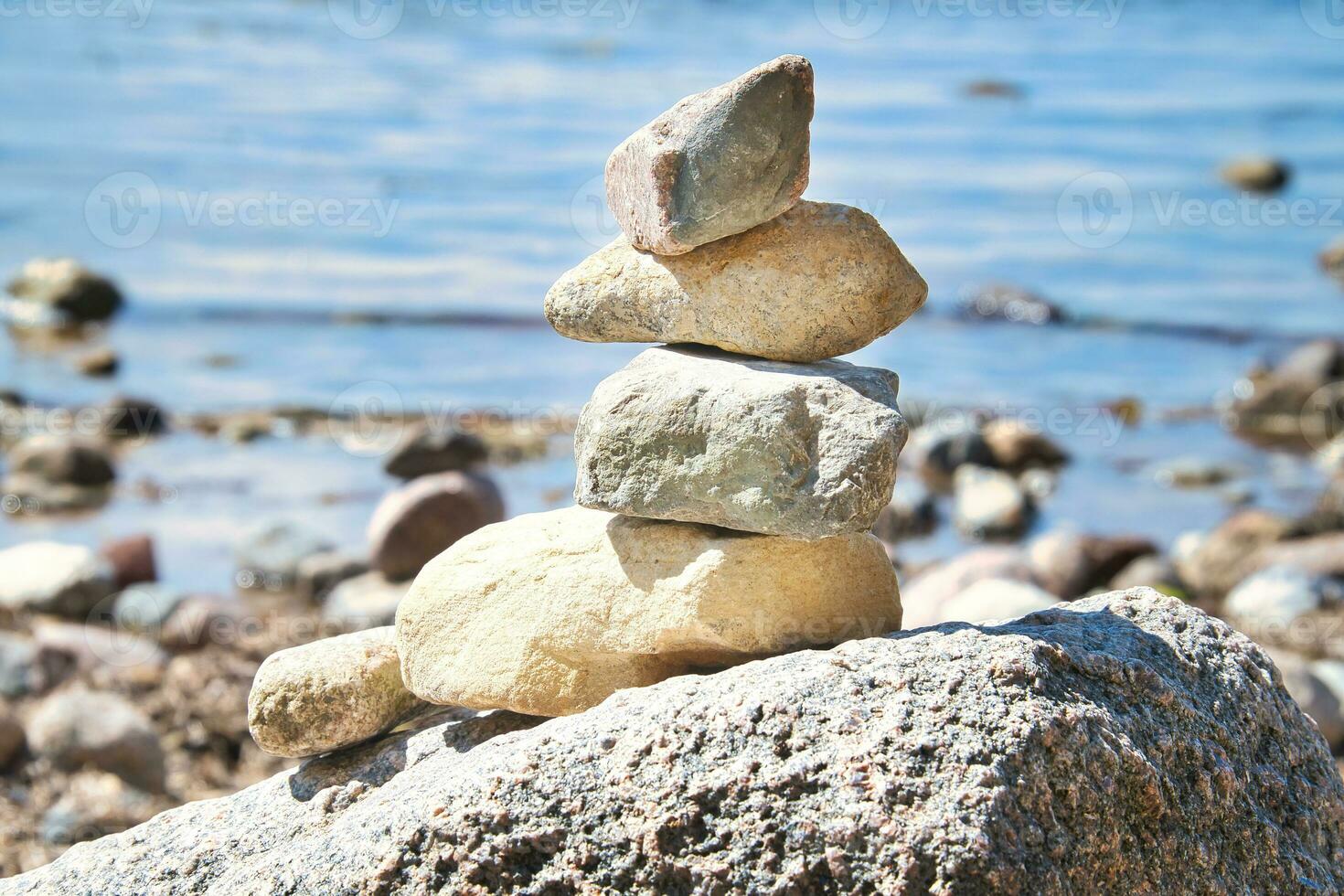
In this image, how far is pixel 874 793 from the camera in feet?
8.83

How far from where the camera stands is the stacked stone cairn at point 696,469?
126 inches

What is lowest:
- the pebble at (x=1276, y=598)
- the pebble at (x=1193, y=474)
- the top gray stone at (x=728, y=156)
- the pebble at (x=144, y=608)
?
the pebble at (x=1193, y=474)

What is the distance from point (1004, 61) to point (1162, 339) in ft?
41.7

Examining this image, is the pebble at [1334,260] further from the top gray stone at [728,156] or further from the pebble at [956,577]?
the top gray stone at [728,156]

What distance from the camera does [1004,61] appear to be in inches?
1042

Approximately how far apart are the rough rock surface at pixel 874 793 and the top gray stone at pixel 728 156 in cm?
103

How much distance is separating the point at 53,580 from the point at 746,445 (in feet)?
22.7

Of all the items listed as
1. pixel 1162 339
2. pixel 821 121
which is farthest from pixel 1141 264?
pixel 821 121

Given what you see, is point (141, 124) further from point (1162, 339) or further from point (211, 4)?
point (1162, 339)

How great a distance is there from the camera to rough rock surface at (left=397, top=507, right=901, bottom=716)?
130 inches

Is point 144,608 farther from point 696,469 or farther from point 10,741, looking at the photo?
point 696,469

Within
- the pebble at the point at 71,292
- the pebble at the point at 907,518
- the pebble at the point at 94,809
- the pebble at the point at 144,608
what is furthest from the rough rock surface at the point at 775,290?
the pebble at the point at 71,292

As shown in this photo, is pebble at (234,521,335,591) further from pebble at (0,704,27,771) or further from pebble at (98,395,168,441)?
pebble at (98,395,168,441)

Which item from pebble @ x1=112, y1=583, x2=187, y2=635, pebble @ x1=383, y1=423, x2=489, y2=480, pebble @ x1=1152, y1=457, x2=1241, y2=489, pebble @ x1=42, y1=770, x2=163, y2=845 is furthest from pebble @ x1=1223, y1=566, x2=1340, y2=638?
pebble @ x1=112, y1=583, x2=187, y2=635
